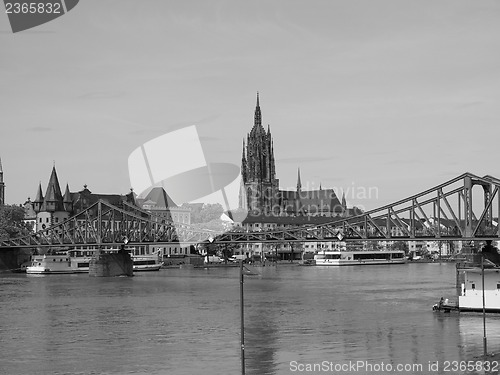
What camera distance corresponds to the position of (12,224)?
16188 centimetres

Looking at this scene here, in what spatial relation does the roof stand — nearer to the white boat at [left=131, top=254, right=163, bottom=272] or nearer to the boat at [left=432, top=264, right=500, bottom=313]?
the white boat at [left=131, top=254, right=163, bottom=272]

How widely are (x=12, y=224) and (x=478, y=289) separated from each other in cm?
11766

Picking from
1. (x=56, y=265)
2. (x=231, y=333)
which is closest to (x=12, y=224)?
(x=56, y=265)

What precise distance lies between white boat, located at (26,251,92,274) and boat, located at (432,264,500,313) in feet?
313

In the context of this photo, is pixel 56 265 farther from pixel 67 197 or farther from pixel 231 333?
pixel 231 333

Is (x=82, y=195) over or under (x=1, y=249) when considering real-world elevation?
over

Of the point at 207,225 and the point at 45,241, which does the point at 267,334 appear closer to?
the point at 45,241

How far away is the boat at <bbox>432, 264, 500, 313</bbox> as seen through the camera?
191ft

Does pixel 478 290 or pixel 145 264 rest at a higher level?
pixel 145 264

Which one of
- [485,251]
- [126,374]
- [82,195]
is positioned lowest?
[126,374]

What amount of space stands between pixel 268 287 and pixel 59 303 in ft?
92.3

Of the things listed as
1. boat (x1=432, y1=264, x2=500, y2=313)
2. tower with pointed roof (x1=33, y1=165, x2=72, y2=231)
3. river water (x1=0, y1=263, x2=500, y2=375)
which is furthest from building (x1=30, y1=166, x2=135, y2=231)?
boat (x1=432, y1=264, x2=500, y2=313)

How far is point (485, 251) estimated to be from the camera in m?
84.5

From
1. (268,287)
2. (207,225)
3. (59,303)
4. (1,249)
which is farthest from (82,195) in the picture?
(59,303)
